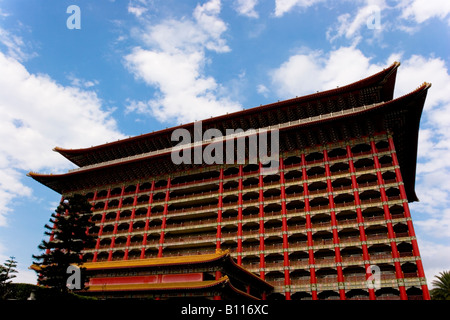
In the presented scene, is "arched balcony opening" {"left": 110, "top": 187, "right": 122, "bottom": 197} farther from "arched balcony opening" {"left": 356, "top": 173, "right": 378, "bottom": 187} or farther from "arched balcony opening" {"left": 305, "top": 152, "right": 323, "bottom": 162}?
"arched balcony opening" {"left": 356, "top": 173, "right": 378, "bottom": 187}

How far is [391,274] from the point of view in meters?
35.5

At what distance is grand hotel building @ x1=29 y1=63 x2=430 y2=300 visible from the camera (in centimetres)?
3262

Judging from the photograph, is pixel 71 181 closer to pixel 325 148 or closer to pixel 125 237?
pixel 125 237

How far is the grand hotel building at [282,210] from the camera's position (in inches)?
1284

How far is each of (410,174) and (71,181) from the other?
179 ft

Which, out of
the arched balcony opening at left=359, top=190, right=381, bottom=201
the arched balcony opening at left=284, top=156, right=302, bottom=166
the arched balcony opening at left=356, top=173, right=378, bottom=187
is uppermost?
the arched balcony opening at left=284, top=156, right=302, bottom=166

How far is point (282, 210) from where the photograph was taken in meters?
42.1

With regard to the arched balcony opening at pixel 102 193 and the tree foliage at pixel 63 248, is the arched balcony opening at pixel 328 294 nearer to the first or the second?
the tree foliage at pixel 63 248

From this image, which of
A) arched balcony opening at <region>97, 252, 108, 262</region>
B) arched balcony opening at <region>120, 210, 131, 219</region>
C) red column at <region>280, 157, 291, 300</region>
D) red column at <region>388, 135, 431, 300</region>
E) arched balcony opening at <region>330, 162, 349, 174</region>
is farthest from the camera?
arched balcony opening at <region>120, 210, 131, 219</region>

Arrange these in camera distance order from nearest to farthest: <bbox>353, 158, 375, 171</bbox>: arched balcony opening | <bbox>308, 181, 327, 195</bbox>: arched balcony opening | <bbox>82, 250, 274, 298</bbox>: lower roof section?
1. <bbox>82, 250, 274, 298</bbox>: lower roof section
2. <bbox>308, 181, 327, 195</bbox>: arched balcony opening
3. <bbox>353, 158, 375, 171</bbox>: arched balcony opening

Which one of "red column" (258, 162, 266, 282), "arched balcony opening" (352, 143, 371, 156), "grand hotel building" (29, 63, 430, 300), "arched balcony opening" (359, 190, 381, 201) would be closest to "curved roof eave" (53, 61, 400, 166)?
"grand hotel building" (29, 63, 430, 300)

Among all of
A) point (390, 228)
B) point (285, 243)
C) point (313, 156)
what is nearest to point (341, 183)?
point (313, 156)
